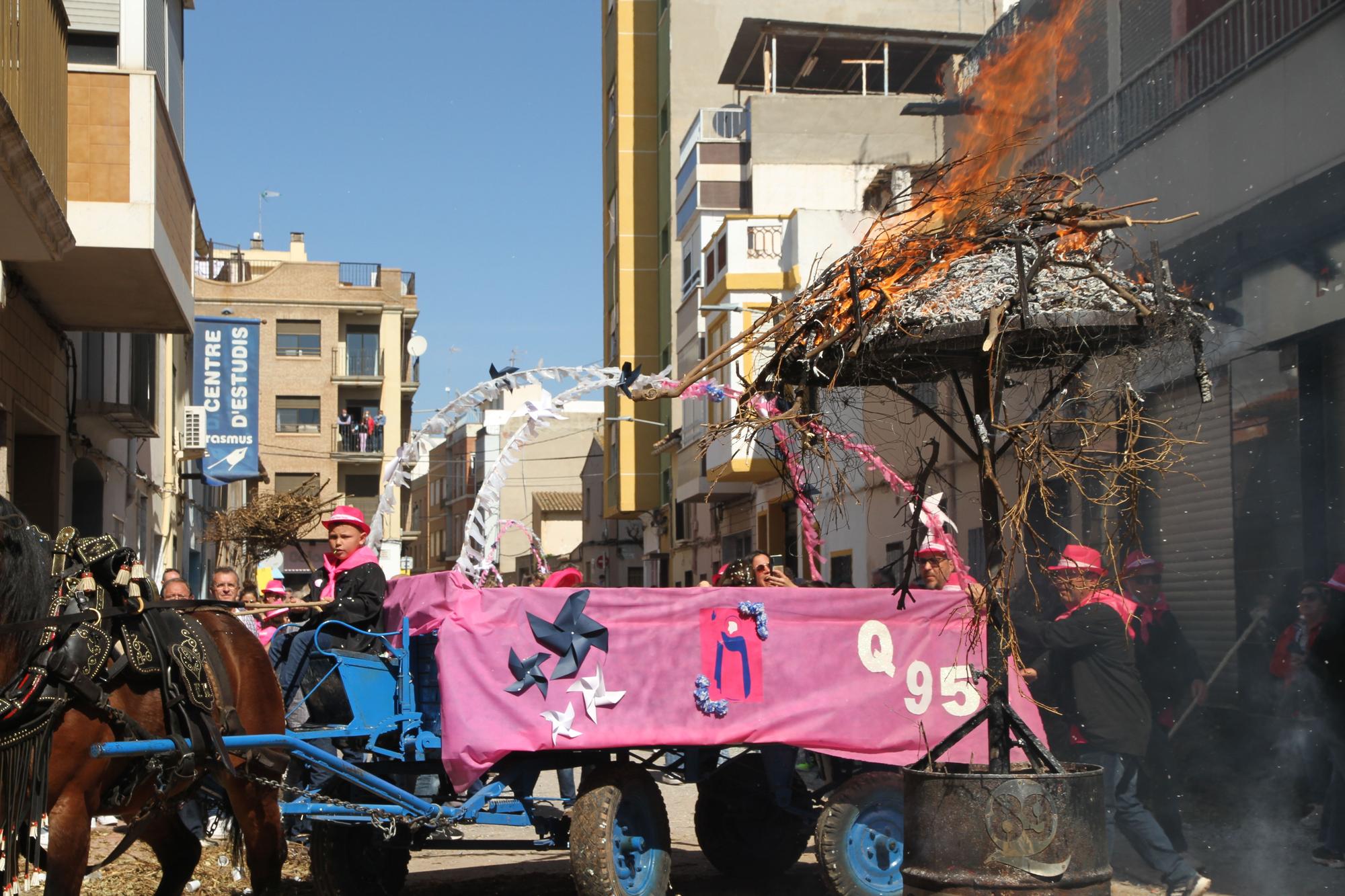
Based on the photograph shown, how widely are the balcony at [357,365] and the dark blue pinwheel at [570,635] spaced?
54.8 metres

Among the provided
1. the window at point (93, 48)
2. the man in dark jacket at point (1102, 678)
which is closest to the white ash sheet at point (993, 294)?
the man in dark jacket at point (1102, 678)

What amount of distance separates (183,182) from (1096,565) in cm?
1119

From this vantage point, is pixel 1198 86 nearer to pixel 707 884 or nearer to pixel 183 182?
pixel 707 884

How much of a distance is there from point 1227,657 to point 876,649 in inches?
147

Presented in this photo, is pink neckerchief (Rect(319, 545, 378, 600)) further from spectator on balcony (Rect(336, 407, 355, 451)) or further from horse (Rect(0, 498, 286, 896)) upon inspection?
spectator on balcony (Rect(336, 407, 355, 451))

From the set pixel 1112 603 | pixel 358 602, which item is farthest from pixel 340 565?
pixel 1112 603

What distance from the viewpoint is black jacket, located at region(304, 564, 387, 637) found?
7.77 metres

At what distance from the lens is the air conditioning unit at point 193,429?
26.5 meters

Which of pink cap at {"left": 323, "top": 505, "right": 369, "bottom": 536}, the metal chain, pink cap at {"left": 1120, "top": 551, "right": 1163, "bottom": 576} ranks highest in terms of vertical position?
pink cap at {"left": 323, "top": 505, "right": 369, "bottom": 536}

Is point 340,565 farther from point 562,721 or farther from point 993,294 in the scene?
point 993,294

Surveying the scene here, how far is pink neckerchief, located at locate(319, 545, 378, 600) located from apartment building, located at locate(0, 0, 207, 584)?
324cm

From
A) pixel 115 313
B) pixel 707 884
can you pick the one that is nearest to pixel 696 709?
pixel 707 884

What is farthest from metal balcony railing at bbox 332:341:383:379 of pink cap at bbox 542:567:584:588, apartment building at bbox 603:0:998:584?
pink cap at bbox 542:567:584:588

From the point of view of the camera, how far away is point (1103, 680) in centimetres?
855
